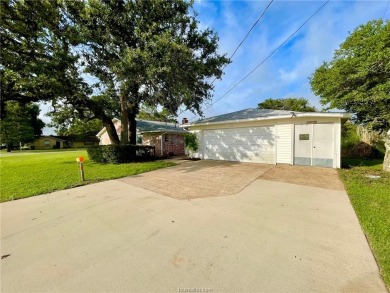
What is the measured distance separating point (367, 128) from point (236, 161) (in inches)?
369

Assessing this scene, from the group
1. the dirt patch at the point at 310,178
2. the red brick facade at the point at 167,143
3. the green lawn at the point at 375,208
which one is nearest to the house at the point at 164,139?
the red brick facade at the point at 167,143

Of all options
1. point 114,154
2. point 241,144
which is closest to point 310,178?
point 241,144

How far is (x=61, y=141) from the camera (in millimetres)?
48344

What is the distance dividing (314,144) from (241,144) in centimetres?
382

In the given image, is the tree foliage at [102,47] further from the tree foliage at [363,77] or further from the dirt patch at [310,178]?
the tree foliage at [363,77]

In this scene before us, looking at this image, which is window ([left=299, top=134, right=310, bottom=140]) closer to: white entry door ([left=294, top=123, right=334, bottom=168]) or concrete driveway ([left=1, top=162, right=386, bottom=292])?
white entry door ([left=294, top=123, right=334, bottom=168])

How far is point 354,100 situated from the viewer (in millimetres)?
13133

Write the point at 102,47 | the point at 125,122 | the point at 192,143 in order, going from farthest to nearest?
the point at 192,143
the point at 125,122
the point at 102,47

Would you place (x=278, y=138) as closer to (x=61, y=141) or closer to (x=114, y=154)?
(x=114, y=154)

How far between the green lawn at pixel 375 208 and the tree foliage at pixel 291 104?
24.9m

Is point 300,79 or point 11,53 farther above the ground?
point 300,79

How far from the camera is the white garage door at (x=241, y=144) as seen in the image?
10.6 m

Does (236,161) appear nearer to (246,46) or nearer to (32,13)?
(246,46)

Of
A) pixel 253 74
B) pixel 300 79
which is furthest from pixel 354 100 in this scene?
pixel 253 74
